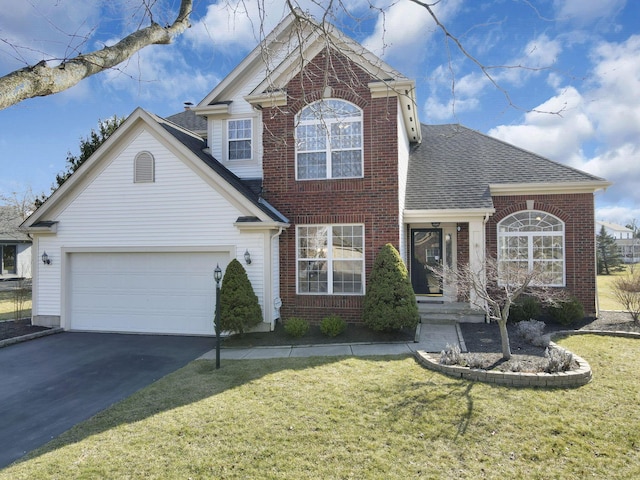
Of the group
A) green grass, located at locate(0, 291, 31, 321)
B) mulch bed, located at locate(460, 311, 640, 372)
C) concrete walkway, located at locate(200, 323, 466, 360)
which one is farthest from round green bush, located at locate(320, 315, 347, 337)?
green grass, located at locate(0, 291, 31, 321)

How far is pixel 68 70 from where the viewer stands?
3.12 meters

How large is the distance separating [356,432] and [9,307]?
1786cm

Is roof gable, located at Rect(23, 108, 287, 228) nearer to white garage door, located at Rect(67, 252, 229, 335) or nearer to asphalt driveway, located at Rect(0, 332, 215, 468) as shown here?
white garage door, located at Rect(67, 252, 229, 335)

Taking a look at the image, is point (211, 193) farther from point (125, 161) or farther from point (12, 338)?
point (12, 338)

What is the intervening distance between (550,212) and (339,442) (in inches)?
410

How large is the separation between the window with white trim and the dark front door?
296cm

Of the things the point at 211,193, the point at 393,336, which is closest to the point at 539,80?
the point at 393,336

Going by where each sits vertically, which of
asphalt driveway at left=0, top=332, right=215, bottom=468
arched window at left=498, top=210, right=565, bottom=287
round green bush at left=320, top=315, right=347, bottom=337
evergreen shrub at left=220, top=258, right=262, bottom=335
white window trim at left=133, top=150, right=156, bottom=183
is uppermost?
white window trim at left=133, top=150, right=156, bottom=183

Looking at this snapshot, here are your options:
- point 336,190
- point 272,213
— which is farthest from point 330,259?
point 272,213

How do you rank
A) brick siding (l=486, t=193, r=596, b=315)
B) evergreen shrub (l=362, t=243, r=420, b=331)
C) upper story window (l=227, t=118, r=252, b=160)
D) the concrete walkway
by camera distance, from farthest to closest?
upper story window (l=227, t=118, r=252, b=160)
brick siding (l=486, t=193, r=596, b=315)
evergreen shrub (l=362, t=243, r=420, b=331)
the concrete walkway

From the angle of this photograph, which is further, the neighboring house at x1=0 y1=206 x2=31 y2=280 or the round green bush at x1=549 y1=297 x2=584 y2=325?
the neighboring house at x1=0 y1=206 x2=31 y2=280

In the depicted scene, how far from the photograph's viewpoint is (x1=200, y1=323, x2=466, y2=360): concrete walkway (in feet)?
26.1

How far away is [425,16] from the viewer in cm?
464

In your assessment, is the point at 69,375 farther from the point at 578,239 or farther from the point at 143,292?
the point at 578,239
